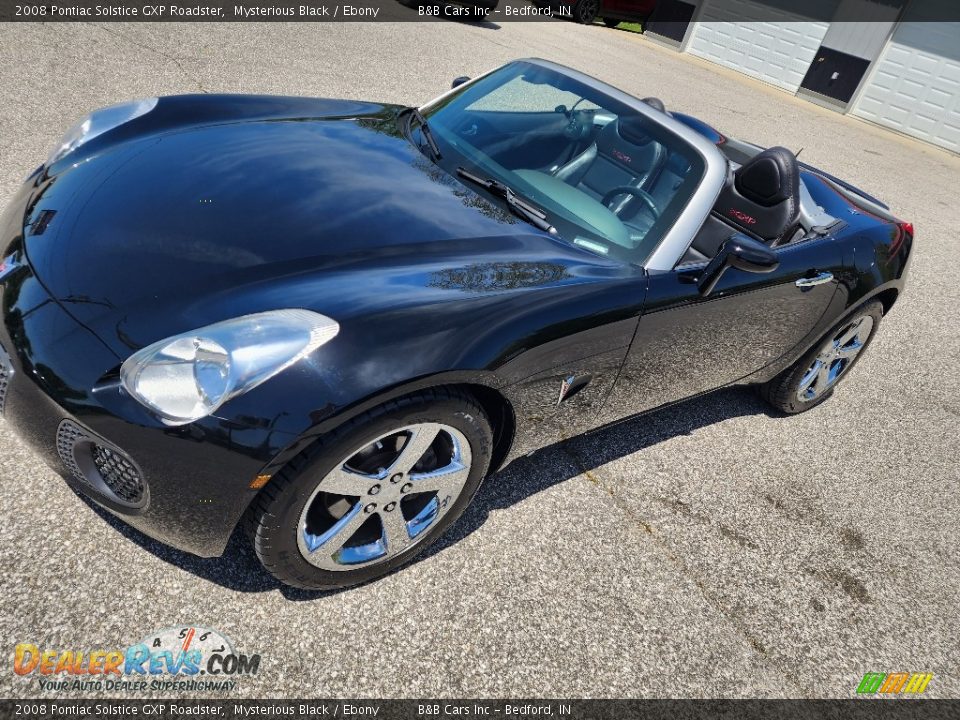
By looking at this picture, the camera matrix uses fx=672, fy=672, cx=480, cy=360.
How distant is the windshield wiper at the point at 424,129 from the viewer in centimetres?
290

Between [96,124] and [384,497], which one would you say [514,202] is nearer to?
[384,497]

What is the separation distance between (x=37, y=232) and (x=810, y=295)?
3124 mm

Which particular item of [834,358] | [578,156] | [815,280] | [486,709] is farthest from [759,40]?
[486,709]

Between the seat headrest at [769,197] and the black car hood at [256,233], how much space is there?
1.24m

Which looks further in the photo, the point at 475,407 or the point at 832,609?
the point at 832,609

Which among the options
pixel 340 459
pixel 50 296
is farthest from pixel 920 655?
pixel 50 296

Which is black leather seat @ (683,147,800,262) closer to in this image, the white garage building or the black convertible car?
the black convertible car

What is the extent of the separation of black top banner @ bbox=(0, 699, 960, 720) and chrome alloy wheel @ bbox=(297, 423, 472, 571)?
404 mm

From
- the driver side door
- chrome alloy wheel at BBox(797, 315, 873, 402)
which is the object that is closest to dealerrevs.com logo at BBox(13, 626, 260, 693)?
the driver side door

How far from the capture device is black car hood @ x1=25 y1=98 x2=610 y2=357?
1899 millimetres

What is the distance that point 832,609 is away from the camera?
2.66 meters

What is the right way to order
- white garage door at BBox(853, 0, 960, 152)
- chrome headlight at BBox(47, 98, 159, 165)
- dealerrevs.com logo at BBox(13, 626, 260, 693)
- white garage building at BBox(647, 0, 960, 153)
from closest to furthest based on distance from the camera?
dealerrevs.com logo at BBox(13, 626, 260, 693) → chrome headlight at BBox(47, 98, 159, 165) → white garage door at BBox(853, 0, 960, 152) → white garage building at BBox(647, 0, 960, 153)

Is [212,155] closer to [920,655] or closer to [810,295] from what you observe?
[810,295]

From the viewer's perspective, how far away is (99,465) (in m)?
1.82
